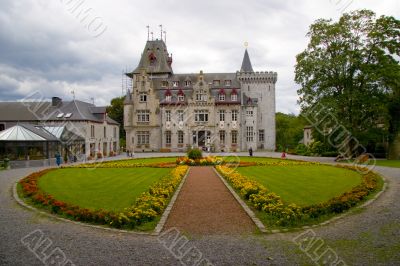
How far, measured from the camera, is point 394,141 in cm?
4219

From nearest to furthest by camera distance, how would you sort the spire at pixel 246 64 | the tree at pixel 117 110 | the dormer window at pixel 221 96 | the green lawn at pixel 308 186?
the green lawn at pixel 308 186 < the dormer window at pixel 221 96 < the spire at pixel 246 64 < the tree at pixel 117 110

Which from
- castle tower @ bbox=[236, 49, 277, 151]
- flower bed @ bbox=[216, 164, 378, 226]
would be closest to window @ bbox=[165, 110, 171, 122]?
castle tower @ bbox=[236, 49, 277, 151]

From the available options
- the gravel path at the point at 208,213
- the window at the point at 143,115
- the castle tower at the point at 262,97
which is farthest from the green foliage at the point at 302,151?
the gravel path at the point at 208,213

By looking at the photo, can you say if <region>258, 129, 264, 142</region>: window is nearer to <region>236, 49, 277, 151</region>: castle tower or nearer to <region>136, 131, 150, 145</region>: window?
<region>236, 49, 277, 151</region>: castle tower

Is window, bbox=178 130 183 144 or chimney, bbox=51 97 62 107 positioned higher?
chimney, bbox=51 97 62 107

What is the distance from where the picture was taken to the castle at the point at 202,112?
60500 millimetres

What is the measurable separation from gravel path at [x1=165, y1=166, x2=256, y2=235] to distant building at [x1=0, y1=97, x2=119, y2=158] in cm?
2913

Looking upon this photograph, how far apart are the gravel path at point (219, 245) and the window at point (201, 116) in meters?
48.7

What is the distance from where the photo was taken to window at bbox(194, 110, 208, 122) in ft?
199

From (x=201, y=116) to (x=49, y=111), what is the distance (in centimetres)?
2463

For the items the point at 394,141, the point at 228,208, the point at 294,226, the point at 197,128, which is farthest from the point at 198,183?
the point at 197,128

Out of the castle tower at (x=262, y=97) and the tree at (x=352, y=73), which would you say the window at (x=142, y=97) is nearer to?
the castle tower at (x=262, y=97)

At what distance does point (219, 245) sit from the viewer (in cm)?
947

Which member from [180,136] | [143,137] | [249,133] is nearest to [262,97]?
[249,133]
